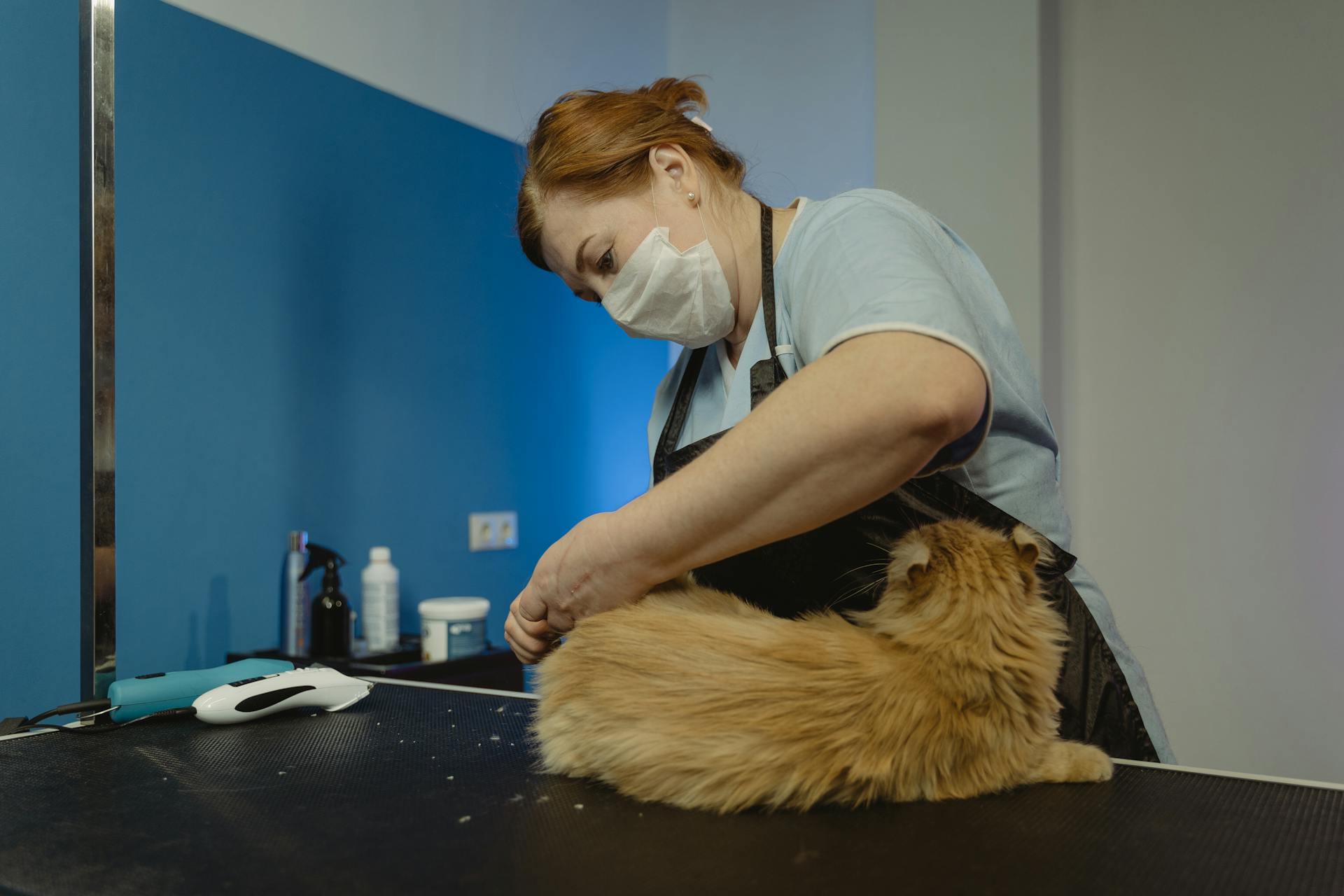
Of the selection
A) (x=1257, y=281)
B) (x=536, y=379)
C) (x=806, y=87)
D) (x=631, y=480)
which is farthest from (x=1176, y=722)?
(x=806, y=87)

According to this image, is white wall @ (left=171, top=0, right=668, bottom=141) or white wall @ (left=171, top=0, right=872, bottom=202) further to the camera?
white wall @ (left=171, top=0, right=872, bottom=202)

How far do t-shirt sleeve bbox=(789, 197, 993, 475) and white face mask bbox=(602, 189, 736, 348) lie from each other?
20 centimetres

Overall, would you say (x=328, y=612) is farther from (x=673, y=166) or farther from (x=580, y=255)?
(x=673, y=166)

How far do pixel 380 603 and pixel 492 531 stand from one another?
508 mm

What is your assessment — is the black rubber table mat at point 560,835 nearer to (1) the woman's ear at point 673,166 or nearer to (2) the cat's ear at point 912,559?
(2) the cat's ear at point 912,559

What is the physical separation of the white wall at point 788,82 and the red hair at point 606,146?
181 centimetres

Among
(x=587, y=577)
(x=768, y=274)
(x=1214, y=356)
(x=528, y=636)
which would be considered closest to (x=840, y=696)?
(x=587, y=577)

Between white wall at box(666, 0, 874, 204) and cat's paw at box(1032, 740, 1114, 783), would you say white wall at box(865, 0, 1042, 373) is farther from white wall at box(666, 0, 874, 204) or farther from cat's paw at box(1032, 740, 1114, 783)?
cat's paw at box(1032, 740, 1114, 783)

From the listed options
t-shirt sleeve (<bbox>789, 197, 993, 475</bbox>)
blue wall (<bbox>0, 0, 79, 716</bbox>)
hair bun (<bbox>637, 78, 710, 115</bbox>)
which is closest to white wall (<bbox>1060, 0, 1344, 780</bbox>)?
hair bun (<bbox>637, 78, 710, 115</bbox>)

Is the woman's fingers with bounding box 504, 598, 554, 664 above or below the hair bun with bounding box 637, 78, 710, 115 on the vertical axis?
below

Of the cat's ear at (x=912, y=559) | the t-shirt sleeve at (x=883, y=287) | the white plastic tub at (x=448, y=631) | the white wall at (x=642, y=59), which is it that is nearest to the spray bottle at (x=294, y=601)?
the white plastic tub at (x=448, y=631)

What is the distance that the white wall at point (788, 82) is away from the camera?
10.1ft

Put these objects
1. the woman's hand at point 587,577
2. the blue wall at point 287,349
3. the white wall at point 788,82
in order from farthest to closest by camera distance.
→ 1. the white wall at point 788,82
2. the blue wall at point 287,349
3. the woman's hand at point 587,577

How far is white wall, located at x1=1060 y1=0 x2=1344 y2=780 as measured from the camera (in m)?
2.43
